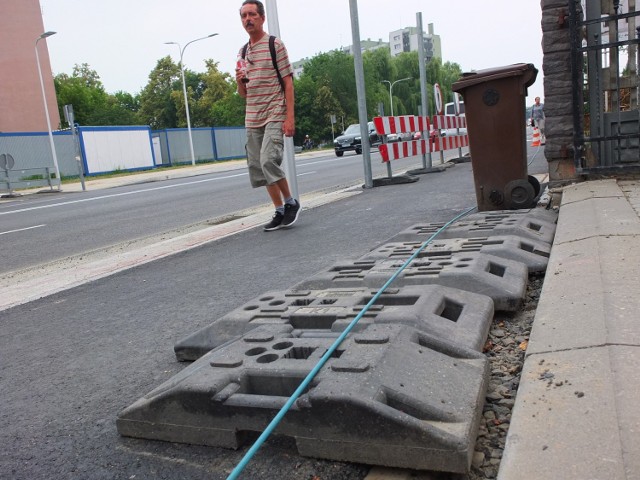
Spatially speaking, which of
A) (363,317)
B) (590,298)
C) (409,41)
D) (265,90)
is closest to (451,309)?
(363,317)

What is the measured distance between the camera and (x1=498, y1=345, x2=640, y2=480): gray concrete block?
1339mm

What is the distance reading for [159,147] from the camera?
41.0 metres

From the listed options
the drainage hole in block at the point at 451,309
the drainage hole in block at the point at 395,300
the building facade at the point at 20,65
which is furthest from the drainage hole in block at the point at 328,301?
the building facade at the point at 20,65

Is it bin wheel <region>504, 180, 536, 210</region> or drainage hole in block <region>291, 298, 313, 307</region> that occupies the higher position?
bin wheel <region>504, 180, 536, 210</region>

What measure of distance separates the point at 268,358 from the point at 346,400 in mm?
519

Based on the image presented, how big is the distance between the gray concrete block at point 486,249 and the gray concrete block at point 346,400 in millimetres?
1467

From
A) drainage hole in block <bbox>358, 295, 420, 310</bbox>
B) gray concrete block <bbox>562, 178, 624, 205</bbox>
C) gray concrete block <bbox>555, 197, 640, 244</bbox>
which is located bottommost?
drainage hole in block <bbox>358, 295, 420, 310</bbox>

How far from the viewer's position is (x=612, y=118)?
18.4 ft

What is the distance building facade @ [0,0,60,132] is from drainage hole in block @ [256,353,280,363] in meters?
51.4

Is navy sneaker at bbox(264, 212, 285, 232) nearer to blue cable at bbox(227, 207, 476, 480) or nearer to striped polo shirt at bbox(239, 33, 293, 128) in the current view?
striped polo shirt at bbox(239, 33, 293, 128)

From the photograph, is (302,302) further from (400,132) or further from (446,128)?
(446,128)

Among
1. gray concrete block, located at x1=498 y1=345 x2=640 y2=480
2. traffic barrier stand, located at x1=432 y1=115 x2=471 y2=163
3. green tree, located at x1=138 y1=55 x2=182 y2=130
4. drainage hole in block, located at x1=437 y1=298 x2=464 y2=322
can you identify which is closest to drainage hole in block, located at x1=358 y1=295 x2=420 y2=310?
drainage hole in block, located at x1=437 y1=298 x2=464 y2=322

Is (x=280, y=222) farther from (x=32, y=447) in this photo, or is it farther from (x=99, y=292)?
(x=32, y=447)

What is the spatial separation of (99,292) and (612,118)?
472 centimetres
